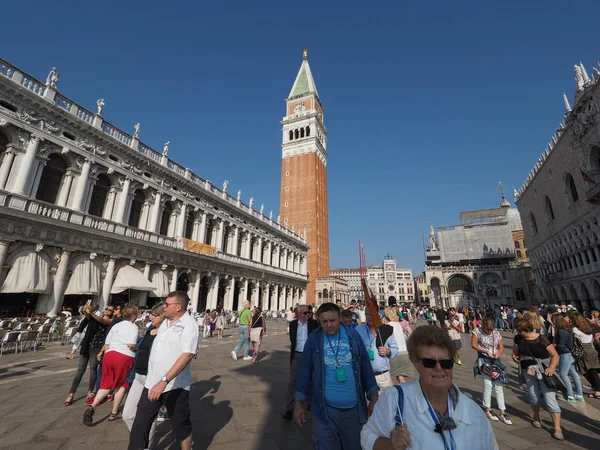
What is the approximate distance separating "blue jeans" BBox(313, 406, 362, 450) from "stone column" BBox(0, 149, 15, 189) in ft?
59.7

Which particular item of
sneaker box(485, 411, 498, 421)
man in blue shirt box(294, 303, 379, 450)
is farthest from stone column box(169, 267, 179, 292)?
man in blue shirt box(294, 303, 379, 450)

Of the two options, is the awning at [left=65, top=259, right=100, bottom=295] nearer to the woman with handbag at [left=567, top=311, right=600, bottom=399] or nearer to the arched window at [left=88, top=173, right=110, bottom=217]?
the arched window at [left=88, top=173, right=110, bottom=217]

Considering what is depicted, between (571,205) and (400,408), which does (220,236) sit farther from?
(571,205)

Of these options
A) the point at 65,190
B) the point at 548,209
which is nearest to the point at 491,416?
the point at 65,190

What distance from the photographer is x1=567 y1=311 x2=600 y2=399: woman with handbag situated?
5680mm

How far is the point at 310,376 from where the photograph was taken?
278 cm

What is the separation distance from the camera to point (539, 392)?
13.8 feet

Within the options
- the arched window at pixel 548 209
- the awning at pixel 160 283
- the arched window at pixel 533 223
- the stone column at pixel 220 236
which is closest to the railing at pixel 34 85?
the awning at pixel 160 283

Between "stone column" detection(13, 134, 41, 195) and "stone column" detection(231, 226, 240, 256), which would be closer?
"stone column" detection(13, 134, 41, 195)

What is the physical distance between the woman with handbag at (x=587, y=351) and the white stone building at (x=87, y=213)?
18689 millimetres

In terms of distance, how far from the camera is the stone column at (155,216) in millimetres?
20594

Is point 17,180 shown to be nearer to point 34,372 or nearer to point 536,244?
point 34,372

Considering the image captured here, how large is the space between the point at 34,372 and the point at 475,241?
61.9 m

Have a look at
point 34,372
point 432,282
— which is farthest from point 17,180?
point 432,282
